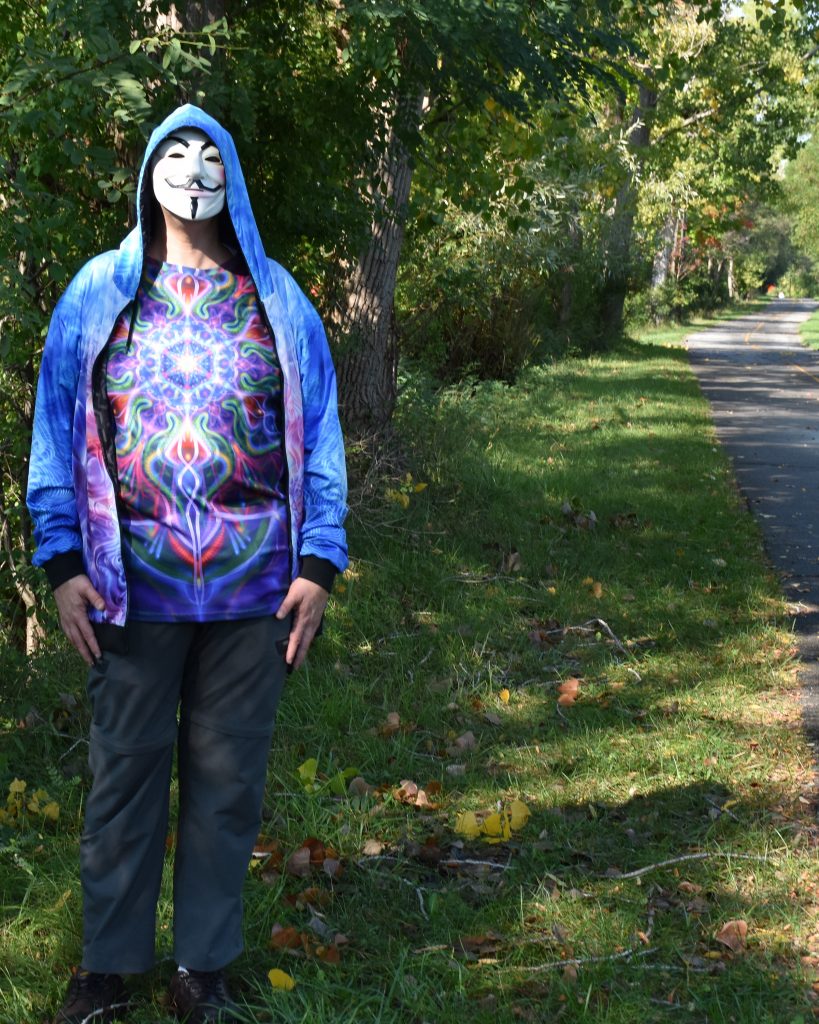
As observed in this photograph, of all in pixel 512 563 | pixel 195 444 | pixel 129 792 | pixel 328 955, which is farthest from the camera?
pixel 512 563

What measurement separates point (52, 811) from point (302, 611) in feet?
5.34

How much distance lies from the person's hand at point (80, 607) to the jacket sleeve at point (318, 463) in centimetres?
49

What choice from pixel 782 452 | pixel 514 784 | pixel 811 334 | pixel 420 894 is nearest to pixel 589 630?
pixel 514 784

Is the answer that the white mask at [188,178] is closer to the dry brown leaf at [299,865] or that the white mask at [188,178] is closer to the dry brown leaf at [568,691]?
the dry brown leaf at [299,865]

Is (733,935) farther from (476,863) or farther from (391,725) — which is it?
(391,725)

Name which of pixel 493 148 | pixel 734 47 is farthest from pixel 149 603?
pixel 734 47

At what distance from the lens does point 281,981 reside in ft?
11.0

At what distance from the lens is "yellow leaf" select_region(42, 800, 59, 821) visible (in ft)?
13.9

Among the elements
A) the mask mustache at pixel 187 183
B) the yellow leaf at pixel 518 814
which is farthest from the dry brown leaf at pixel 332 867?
the mask mustache at pixel 187 183

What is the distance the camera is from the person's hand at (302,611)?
307 cm

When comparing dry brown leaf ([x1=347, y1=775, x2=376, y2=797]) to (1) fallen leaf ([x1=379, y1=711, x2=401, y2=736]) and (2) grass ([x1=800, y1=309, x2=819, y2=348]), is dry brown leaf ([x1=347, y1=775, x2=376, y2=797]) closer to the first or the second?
(1) fallen leaf ([x1=379, y1=711, x2=401, y2=736])

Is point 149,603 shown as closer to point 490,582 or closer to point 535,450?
point 490,582

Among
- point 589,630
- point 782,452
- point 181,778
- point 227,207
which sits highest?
point 227,207

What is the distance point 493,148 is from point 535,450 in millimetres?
4004
